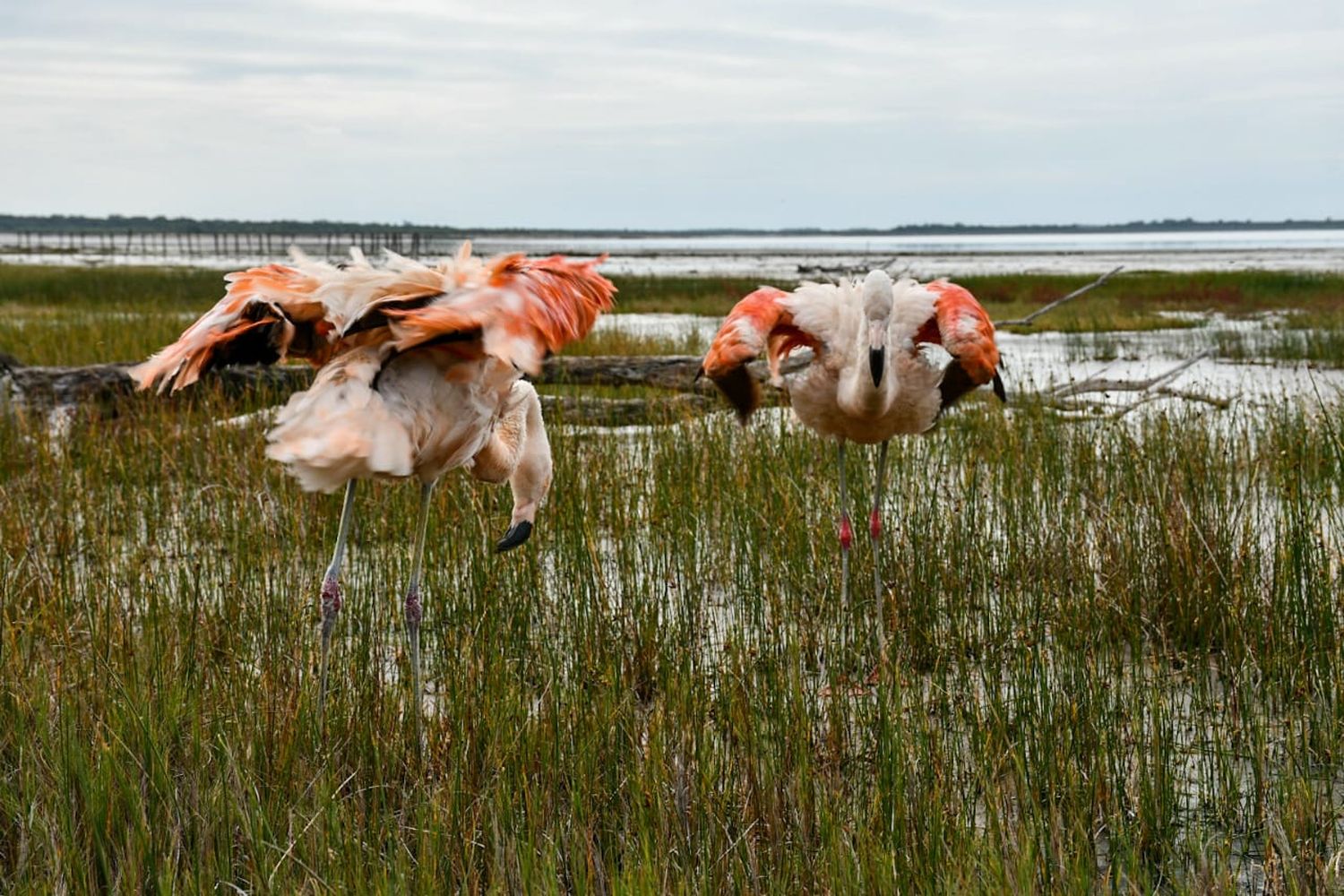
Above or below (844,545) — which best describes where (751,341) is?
above

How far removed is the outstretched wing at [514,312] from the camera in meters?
3.06

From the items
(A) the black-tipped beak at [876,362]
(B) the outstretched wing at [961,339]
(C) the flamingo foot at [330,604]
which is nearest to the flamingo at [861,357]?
(B) the outstretched wing at [961,339]

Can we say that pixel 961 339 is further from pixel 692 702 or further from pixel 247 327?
pixel 247 327

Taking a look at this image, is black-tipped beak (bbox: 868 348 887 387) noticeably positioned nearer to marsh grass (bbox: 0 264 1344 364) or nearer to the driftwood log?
the driftwood log

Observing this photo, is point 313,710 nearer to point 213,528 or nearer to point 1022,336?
point 213,528

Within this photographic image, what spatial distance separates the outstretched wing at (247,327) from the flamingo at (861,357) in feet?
6.15

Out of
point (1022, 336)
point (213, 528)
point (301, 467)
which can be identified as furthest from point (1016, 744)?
point (1022, 336)

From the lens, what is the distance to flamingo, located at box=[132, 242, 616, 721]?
300 centimetres

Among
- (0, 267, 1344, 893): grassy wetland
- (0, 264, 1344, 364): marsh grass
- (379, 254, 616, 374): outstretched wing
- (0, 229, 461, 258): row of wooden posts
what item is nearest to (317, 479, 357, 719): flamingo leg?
(0, 267, 1344, 893): grassy wetland

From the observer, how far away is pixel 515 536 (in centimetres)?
382

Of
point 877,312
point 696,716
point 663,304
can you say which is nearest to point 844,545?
point 877,312

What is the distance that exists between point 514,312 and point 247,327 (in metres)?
0.69

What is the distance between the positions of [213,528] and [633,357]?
17.5 feet

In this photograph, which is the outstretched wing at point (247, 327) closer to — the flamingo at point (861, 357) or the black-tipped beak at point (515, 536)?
the black-tipped beak at point (515, 536)
